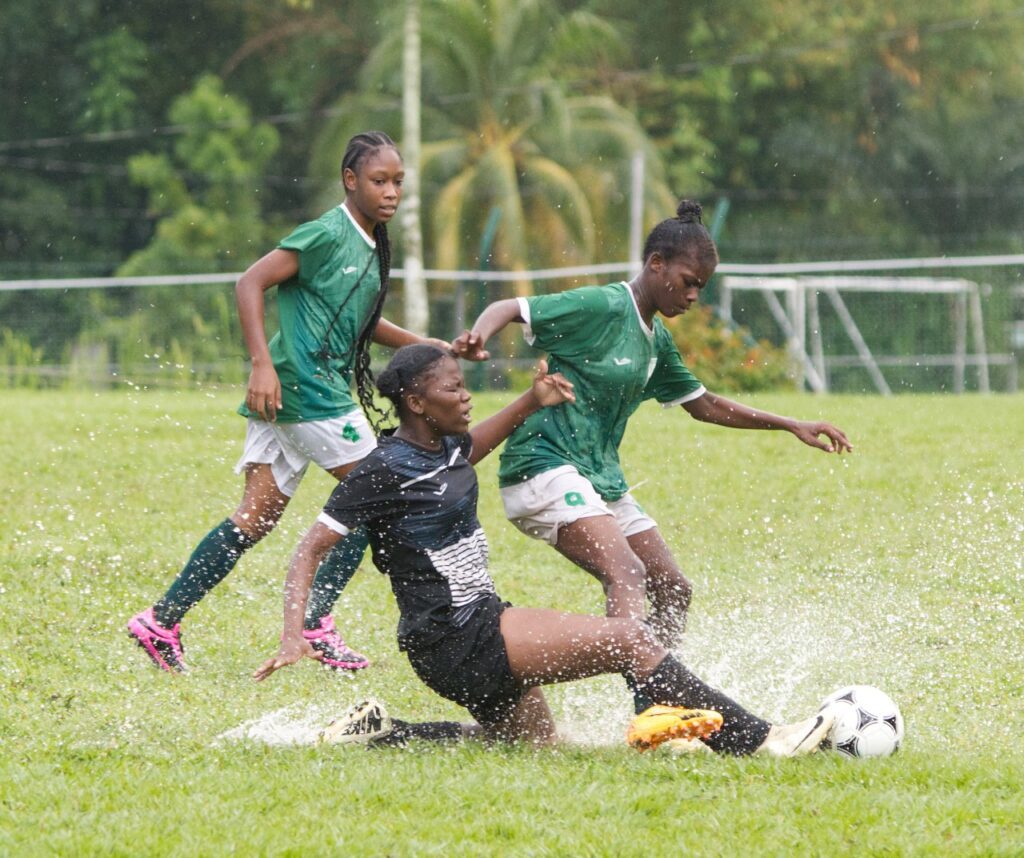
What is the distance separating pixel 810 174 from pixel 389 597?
88.7ft

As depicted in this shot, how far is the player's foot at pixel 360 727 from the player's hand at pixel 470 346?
1.08 metres

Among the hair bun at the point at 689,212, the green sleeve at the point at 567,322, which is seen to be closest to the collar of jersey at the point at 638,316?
the green sleeve at the point at 567,322

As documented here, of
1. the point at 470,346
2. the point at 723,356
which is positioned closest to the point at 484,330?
the point at 470,346

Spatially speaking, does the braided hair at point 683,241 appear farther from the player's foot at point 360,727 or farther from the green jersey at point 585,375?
the player's foot at point 360,727

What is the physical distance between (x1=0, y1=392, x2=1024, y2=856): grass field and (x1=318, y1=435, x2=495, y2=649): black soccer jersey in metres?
0.43

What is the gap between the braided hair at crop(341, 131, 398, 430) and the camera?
19.5 feet

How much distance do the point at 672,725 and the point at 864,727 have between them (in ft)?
1.81

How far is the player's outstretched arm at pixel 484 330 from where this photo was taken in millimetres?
4926

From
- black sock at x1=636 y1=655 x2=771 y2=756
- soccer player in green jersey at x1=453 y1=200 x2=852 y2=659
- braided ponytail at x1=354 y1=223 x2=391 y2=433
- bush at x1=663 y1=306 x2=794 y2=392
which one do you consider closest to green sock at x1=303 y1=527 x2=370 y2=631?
braided ponytail at x1=354 y1=223 x2=391 y2=433

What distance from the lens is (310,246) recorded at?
5.90m

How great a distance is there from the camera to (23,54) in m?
30.6

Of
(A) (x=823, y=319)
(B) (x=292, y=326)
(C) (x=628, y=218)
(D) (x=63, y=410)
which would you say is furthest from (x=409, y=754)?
(C) (x=628, y=218)

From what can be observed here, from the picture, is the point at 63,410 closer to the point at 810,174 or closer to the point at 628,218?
the point at 628,218

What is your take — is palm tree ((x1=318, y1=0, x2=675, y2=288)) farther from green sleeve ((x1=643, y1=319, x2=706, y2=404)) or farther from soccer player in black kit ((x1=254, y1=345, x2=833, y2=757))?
soccer player in black kit ((x1=254, y1=345, x2=833, y2=757))
